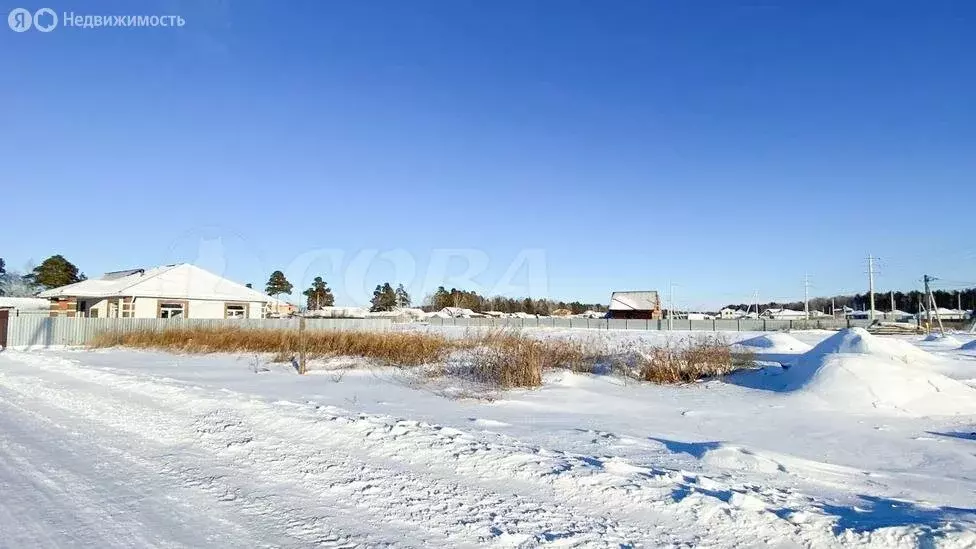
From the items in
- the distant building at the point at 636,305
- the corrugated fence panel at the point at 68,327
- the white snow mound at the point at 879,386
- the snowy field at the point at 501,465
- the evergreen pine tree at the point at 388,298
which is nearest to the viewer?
the snowy field at the point at 501,465

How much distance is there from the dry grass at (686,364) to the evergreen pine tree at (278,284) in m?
63.6

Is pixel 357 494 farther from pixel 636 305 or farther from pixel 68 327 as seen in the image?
pixel 636 305

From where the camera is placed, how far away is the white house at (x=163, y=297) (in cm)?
3584

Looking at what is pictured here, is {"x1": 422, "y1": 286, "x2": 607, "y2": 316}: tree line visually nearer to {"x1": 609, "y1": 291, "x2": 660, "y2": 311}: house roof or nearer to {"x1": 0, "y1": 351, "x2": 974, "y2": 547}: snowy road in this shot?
{"x1": 609, "y1": 291, "x2": 660, "y2": 311}: house roof

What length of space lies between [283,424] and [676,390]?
7.85 metres

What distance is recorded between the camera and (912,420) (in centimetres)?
881

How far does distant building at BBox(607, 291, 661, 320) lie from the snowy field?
2677 inches

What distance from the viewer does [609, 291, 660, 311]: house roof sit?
78.6 m

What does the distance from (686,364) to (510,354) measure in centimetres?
407

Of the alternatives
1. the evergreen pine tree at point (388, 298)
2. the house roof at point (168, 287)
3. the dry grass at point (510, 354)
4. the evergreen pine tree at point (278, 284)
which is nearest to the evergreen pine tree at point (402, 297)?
the evergreen pine tree at point (388, 298)

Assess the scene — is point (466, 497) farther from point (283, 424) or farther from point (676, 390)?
point (676, 390)

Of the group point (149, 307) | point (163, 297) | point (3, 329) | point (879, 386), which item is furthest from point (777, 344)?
point (149, 307)

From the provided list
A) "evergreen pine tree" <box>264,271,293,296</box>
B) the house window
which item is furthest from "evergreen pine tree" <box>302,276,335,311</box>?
the house window

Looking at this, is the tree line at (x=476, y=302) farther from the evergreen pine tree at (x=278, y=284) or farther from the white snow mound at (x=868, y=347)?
the white snow mound at (x=868, y=347)
